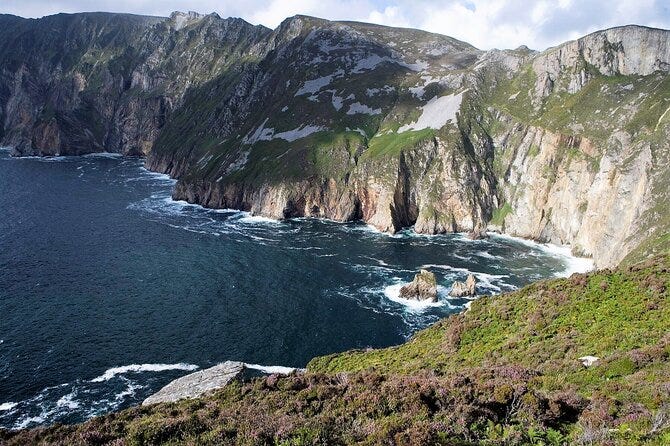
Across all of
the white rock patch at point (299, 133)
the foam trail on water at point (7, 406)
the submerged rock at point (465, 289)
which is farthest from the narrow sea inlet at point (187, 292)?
the white rock patch at point (299, 133)

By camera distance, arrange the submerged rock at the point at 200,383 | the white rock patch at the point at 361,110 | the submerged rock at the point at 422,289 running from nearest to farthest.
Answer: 1. the submerged rock at the point at 200,383
2. the submerged rock at the point at 422,289
3. the white rock patch at the point at 361,110

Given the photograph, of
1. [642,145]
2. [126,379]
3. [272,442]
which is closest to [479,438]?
[272,442]

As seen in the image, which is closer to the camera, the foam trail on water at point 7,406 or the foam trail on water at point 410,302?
the foam trail on water at point 7,406

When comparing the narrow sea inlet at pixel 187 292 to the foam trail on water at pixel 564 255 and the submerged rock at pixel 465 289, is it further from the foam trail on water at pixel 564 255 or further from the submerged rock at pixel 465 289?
the submerged rock at pixel 465 289

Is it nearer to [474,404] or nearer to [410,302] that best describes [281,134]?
[410,302]

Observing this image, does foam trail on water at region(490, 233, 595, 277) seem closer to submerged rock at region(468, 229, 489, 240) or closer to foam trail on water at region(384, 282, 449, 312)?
submerged rock at region(468, 229, 489, 240)

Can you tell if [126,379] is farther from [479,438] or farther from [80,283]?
[479,438]
